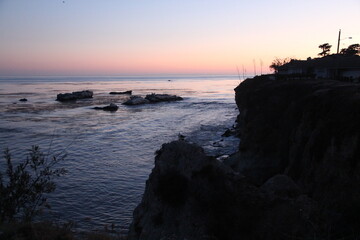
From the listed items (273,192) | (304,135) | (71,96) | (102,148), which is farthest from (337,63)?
(71,96)

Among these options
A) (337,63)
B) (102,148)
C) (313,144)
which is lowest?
(102,148)

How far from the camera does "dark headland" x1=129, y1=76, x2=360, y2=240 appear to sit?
913cm

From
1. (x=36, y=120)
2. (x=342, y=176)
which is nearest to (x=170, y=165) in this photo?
(x=342, y=176)

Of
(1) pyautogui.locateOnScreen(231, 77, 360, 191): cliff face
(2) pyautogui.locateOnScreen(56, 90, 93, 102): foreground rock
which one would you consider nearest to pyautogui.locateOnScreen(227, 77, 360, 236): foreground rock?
(1) pyautogui.locateOnScreen(231, 77, 360, 191): cliff face

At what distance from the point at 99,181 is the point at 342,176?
16011mm

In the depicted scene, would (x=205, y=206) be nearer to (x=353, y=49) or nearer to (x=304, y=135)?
(x=304, y=135)

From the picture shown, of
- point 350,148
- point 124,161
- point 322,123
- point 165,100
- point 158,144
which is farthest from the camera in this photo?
point 165,100

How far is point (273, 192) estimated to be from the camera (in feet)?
34.7

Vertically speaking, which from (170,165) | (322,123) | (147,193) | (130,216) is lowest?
(130,216)

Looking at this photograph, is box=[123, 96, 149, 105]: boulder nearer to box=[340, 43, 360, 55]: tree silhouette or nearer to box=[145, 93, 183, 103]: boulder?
box=[145, 93, 183, 103]: boulder

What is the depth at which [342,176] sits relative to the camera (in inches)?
498

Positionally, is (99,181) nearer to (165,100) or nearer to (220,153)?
(220,153)

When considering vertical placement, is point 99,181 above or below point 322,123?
below

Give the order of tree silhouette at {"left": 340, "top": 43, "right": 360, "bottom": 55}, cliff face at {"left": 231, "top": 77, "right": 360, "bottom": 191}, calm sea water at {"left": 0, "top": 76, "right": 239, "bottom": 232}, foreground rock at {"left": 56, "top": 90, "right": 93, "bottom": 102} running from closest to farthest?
cliff face at {"left": 231, "top": 77, "right": 360, "bottom": 191}, calm sea water at {"left": 0, "top": 76, "right": 239, "bottom": 232}, tree silhouette at {"left": 340, "top": 43, "right": 360, "bottom": 55}, foreground rock at {"left": 56, "top": 90, "right": 93, "bottom": 102}
